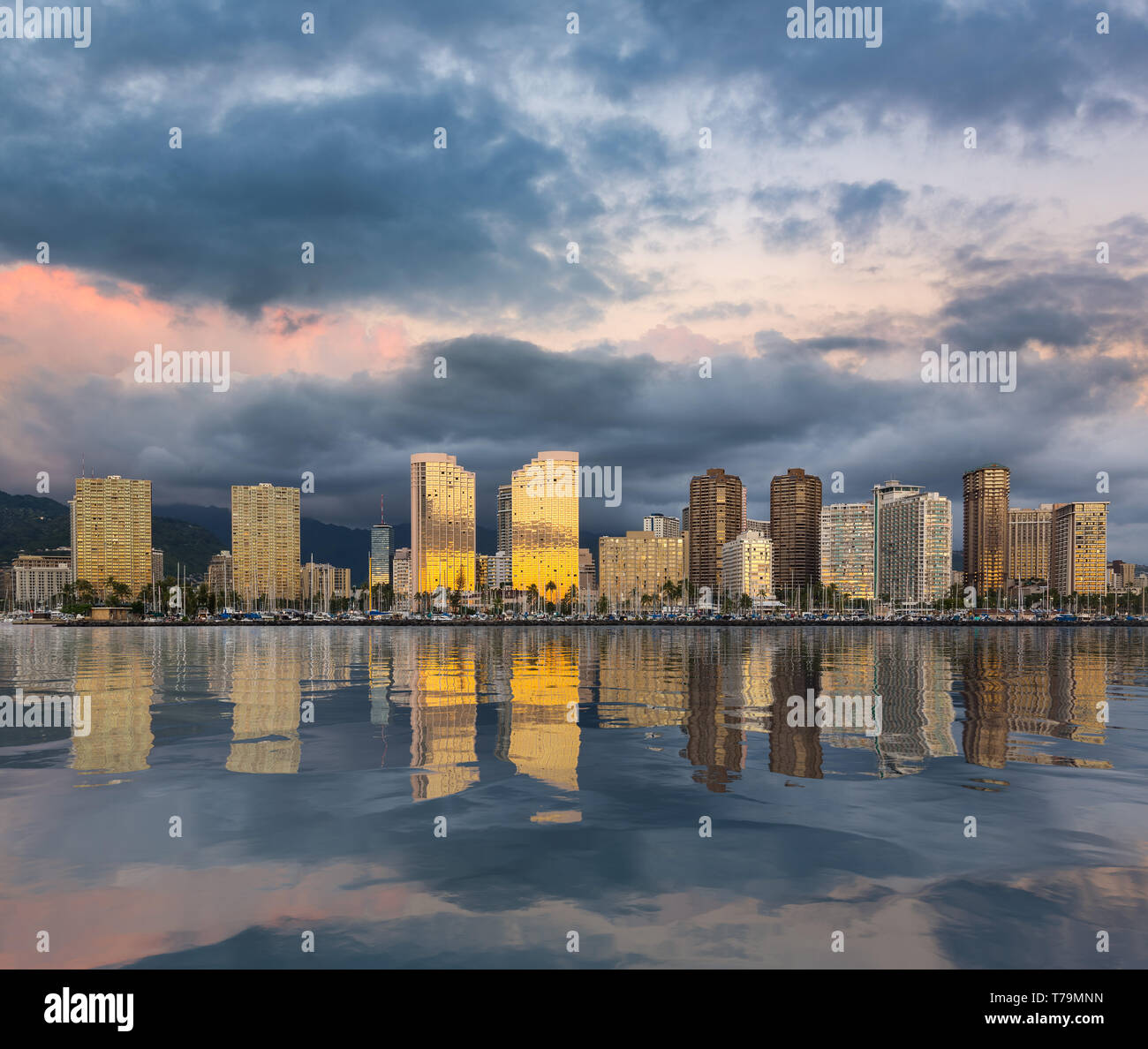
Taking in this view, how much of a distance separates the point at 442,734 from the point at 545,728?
3.87 metres

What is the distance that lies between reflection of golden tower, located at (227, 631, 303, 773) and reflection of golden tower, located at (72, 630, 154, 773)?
2.85 meters

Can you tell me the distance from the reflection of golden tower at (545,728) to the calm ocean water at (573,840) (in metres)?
0.24

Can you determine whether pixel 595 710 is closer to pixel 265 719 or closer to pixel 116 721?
pixel 265 719

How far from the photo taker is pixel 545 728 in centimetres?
2952

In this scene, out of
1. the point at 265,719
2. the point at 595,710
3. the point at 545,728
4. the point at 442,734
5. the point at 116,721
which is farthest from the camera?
the point at 595,710

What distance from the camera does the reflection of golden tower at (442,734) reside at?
66.6ft

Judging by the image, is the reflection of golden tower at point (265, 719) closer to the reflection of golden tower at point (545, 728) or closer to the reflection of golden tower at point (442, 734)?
the reflection of golden tower at point (442, 734)

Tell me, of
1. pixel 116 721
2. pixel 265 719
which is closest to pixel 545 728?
pixel 265 719

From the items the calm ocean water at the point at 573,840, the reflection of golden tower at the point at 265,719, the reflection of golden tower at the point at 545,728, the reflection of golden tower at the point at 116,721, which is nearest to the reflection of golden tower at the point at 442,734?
the calm ocean water at the point at 573,840

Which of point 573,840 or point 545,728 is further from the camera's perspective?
point 545,728

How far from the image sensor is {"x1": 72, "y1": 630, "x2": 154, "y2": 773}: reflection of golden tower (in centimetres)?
2338

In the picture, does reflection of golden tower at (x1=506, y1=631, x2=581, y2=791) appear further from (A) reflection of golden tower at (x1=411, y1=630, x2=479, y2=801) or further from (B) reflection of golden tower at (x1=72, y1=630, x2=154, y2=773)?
(B) reflection of golden tower at (x1=72, y1=630, x2=154, y2=773)
